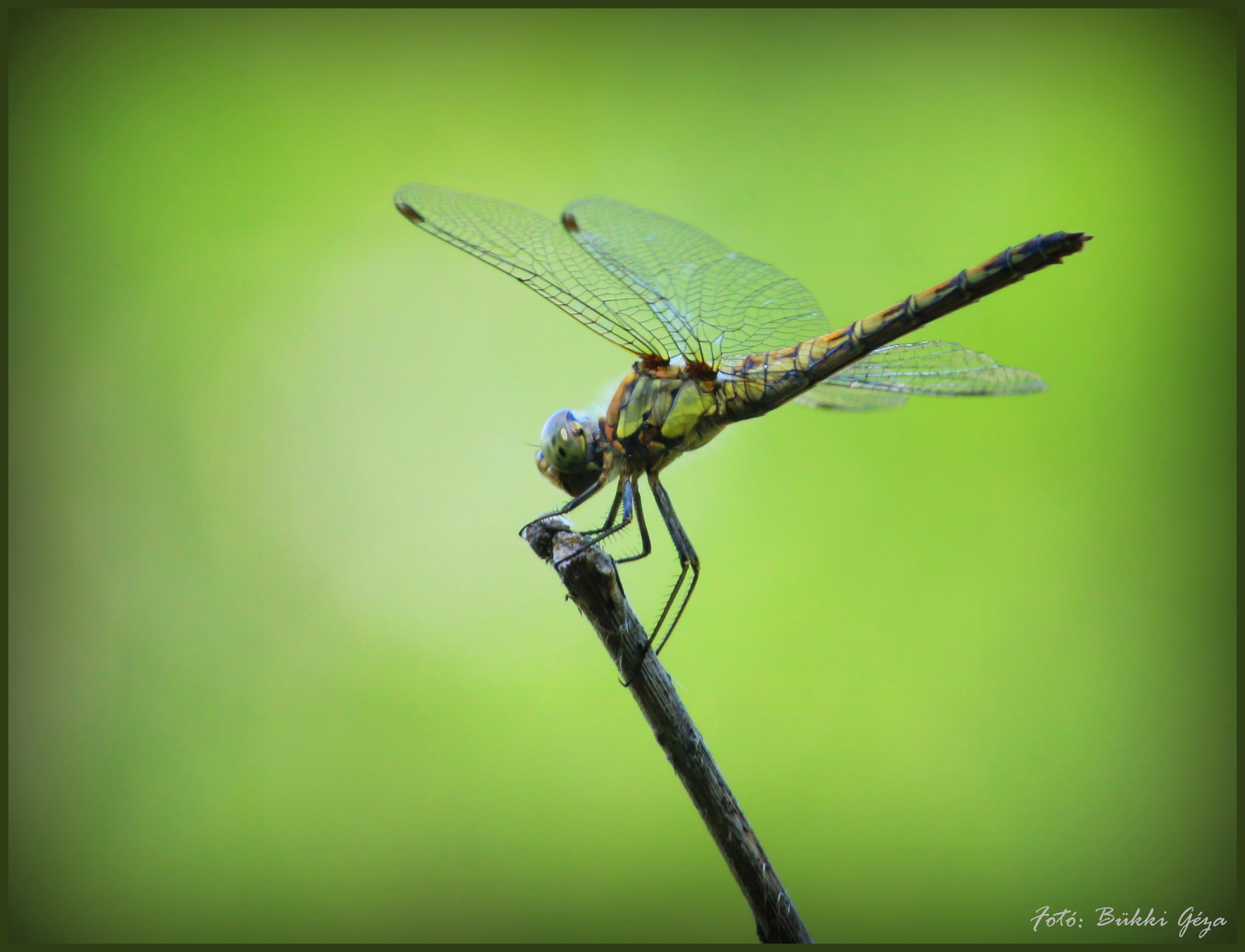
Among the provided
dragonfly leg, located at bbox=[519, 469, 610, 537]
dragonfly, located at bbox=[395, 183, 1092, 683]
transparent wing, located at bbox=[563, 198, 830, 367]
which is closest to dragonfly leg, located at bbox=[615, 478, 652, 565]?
dragonfly, located at bbox=[395, 183, 1092, 683]

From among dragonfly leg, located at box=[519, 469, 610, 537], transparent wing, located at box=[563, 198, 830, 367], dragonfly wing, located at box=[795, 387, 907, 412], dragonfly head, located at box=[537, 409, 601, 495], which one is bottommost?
dragonfly leg, located at box=[519, 469, 610, 537]

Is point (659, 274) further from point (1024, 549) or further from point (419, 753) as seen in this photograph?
point (419, 753)

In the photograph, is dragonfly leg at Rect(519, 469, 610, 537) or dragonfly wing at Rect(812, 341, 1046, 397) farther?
dragonfly wing at Rect(812, 341, 1046, 397)

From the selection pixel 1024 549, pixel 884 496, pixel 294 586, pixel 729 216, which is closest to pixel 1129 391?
pixel 1024 549

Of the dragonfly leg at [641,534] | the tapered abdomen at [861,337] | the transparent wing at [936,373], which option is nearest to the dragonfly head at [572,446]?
the dragonfly leg at [641,534]

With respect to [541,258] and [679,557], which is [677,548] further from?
[541,258]

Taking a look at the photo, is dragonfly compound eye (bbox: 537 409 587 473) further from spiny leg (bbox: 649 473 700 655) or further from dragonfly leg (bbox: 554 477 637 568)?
spiny leg (bbox: 649 473 700 655)
